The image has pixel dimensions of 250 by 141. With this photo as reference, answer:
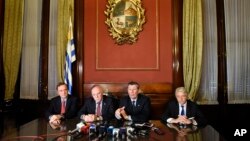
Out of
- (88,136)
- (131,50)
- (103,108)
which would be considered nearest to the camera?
(88,136)

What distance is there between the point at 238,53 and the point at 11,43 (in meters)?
4.25

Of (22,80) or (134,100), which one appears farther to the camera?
(22,80)

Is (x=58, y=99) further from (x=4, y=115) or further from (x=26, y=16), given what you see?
(x=26, y=16)

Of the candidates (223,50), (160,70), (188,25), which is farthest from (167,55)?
(223,50)

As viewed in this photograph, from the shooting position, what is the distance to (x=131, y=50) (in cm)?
535

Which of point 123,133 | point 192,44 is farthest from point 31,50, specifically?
point 123,133

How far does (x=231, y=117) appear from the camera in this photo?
5230 millimetres

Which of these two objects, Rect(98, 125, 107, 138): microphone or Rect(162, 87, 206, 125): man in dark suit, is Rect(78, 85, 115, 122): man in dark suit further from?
Rect(98, 125, 107, 138): microphone

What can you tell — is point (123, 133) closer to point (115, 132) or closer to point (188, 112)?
point (115, 132)

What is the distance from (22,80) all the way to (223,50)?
3.87 m

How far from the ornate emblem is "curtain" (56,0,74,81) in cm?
70

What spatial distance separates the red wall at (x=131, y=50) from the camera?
5.29 m

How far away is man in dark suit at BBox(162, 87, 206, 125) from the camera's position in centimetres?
354

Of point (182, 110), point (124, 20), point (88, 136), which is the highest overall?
point (124, 20)
